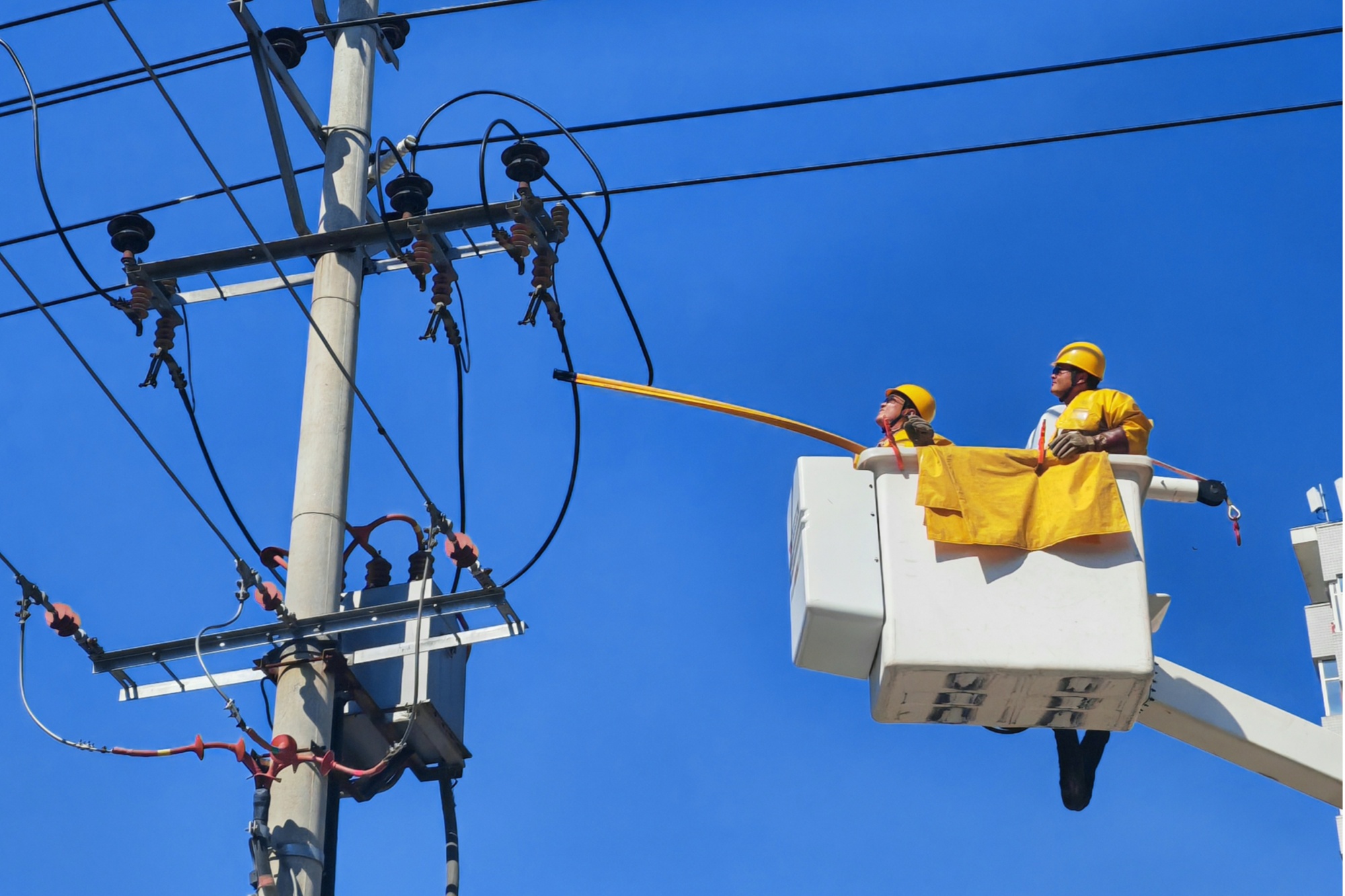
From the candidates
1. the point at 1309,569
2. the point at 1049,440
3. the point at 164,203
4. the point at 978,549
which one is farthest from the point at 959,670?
the point at 1309,569

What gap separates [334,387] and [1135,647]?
394cm

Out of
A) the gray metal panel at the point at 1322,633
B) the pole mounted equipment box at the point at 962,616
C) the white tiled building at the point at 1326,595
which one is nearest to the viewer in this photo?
the pole mounted equipment box at the point at 962,616

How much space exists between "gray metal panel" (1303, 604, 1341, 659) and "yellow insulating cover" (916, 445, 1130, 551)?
28520 millimetres

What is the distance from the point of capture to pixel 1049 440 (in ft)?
28.0

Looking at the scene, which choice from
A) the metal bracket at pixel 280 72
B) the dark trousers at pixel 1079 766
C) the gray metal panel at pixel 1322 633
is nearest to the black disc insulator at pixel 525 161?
the metal bracket at pixel 280 72

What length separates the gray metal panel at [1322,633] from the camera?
1389 inches

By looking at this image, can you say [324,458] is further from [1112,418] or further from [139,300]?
[1112,418]

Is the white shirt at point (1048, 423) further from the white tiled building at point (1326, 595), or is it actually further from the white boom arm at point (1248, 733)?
the white tiled building at point (1326, 595)

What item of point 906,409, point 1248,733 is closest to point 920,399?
point 906,409

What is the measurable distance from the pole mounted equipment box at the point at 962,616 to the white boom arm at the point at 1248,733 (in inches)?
19.4

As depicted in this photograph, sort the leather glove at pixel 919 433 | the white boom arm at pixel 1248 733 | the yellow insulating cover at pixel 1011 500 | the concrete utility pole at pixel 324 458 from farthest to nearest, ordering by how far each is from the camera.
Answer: the leather glove at pixel 919 433 < the white boom arm at pixel 1248 733 < the concrete utility pole at pixel 324 458 < the yellow insulating cover at pixel 1011 500

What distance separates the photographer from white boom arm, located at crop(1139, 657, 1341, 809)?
8273 millimetres

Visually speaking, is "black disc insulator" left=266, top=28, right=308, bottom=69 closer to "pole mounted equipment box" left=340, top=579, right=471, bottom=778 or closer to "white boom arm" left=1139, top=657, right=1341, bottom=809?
"pole mounted equipment box" left=340, top=579, right=471, bottom=778

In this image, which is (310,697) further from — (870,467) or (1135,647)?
(1135,647)
